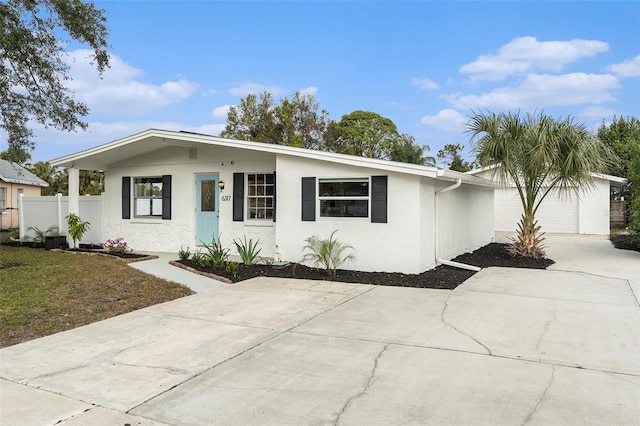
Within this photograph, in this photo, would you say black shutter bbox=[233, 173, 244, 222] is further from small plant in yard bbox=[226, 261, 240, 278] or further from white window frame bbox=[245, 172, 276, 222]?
small plant in yard bbox=[226, 261, 240, 278]

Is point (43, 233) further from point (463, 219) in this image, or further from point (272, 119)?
point (272, 119)

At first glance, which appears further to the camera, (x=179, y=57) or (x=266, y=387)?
(x=179, y=57)

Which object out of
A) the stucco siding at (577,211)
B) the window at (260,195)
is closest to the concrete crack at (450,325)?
the window at (260,195)

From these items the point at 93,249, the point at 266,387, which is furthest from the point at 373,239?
the point at 93,249

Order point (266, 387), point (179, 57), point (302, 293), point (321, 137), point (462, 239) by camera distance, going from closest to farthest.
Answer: point (266, 387) → point (302, 293) → point (462, 239) → point (179, 57) → point (321, 137)

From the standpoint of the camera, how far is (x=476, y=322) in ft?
18.4

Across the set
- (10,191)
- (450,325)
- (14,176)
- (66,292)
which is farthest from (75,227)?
(14,176)

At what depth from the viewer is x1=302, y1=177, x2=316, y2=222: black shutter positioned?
32.0 ft

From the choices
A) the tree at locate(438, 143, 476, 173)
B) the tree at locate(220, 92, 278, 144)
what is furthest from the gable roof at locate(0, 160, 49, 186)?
the tree at locate(438, 143, 476, 173)

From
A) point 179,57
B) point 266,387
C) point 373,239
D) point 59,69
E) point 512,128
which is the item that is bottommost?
point 266,387

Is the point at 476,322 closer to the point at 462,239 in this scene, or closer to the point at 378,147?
the point at 462,239

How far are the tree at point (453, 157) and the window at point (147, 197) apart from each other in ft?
96.9

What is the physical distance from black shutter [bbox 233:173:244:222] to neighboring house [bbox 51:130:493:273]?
0.03 m

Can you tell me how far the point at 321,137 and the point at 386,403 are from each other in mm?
31911
